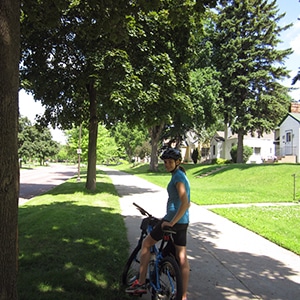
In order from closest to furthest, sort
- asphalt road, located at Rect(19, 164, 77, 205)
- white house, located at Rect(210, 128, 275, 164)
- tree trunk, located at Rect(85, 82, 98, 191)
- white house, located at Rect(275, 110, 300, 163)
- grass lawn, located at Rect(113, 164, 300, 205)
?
grass lawn, located at Rect(113, 164, 300, 205) → tree trunk, located at Rect(85, 82, 98, 191) → asphalt road, located at Rect(19, 164, 77, 205) → white house, located at Rect(275, 110, 300, 163) → white house, located at Rect(210, 128, 275, 164)

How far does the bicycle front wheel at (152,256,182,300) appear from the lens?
337 cm

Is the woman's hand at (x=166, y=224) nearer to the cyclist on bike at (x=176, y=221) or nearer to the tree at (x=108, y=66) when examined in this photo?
the cyclist on bike at (x=176, y=221)

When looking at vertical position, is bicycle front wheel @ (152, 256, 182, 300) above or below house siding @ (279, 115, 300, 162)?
below

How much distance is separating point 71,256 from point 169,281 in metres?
2.37

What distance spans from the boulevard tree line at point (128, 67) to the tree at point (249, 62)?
0.10 metres

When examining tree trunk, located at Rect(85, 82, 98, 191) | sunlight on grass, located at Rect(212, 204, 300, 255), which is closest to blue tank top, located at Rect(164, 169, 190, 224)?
sunlight on grass, located at Rect(212, 204, 300, 255)

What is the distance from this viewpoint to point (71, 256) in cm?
535

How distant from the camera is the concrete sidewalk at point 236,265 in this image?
4.30 m

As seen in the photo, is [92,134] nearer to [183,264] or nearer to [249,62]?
[183,264]

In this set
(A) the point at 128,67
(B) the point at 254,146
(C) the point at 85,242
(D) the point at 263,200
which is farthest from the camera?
(B) the point at 254,146

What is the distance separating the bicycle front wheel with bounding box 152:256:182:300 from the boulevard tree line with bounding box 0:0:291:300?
1.53 metres

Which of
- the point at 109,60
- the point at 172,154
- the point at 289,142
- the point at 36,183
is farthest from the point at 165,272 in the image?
the point at 289,142

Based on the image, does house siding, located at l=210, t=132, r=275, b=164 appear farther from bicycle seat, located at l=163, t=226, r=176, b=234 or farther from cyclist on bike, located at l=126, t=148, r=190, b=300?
bicycle seat, located at l=163, t=226, r=176, b=234

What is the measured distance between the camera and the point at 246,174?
23125 millimetres
